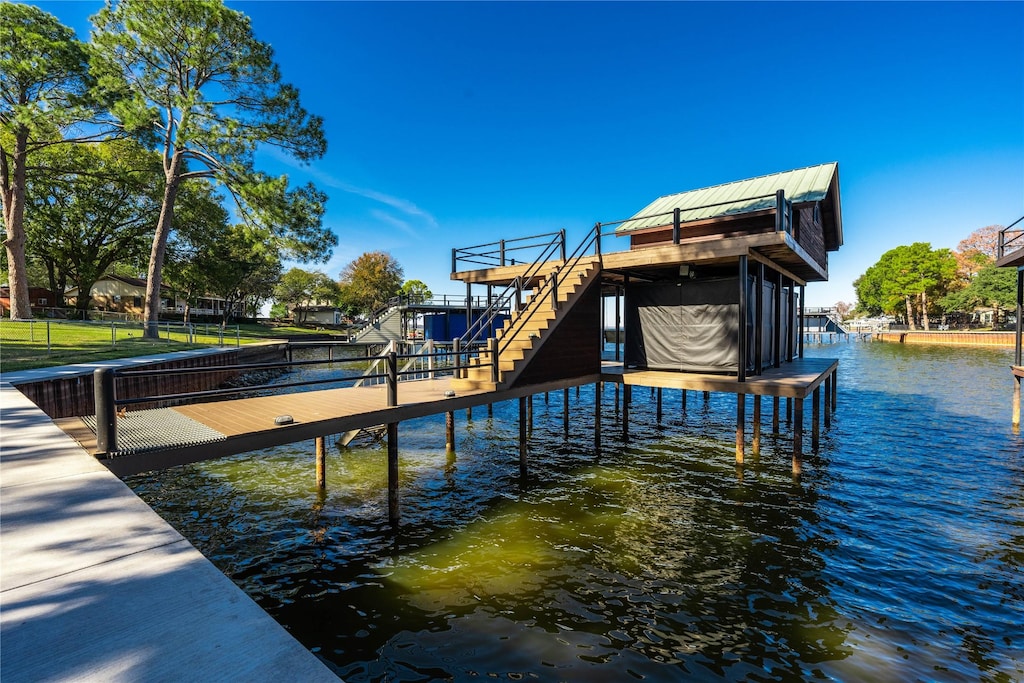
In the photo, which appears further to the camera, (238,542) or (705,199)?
(705,199)

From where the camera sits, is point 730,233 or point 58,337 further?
point 58,337

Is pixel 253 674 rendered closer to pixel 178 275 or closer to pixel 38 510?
pixel 38 510

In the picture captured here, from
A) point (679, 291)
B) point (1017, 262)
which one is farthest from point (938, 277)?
point (679, 291)

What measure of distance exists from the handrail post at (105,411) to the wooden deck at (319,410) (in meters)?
0.19

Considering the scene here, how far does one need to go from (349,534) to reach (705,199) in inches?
753

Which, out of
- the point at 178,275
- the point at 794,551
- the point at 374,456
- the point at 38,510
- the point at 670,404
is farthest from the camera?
the point at 178,275

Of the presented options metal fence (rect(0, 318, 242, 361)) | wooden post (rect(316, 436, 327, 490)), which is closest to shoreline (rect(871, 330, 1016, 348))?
wooden post (rect(316, 436, 327, 490))

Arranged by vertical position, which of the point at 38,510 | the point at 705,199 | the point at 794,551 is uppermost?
the point at 705,199

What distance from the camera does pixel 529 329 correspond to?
42.1ft

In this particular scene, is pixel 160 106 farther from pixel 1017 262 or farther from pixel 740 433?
pixel 1017 262

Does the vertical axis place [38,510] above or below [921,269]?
below

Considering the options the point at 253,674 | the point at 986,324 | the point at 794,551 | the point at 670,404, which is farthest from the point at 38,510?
the point at 986,324

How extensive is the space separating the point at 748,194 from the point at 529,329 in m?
12.0

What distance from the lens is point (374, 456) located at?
14.3 meters
